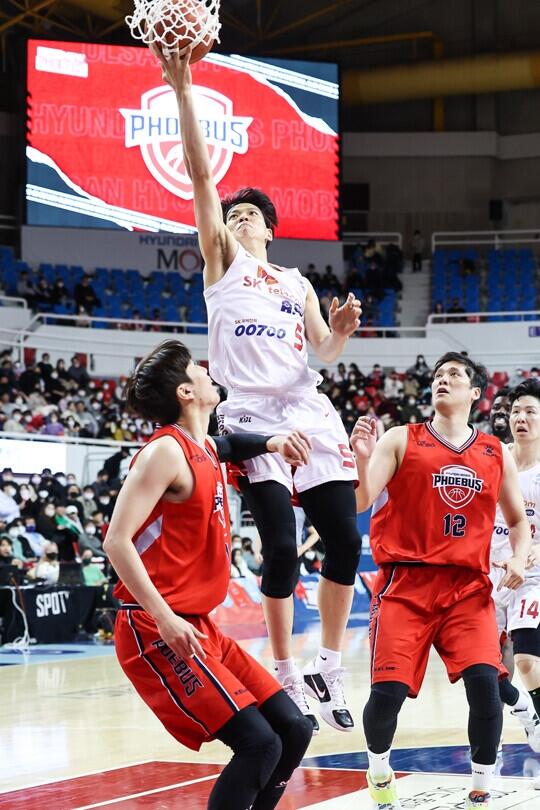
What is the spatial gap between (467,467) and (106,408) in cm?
1654

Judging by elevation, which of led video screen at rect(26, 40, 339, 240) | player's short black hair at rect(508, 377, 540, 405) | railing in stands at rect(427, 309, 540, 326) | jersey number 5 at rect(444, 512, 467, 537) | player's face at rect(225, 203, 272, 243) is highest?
led video screen at rect(26, 40, 339, 240)

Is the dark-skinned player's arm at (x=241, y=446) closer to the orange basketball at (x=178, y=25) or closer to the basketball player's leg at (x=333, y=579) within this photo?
the basketball player's leg at (x=333, y=579)

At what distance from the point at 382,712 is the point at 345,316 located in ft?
5.74

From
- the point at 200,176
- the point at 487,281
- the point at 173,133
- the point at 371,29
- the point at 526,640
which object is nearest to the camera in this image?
the point at 200,176

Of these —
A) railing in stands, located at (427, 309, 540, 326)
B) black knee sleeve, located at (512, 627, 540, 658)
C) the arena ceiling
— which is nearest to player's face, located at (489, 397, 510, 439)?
black knee sleeve, located at (512, 627, 540, 658)

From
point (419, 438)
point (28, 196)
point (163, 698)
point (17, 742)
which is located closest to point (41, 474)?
point (28, 196)

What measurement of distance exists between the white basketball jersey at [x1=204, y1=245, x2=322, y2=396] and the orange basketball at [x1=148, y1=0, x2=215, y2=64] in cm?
113

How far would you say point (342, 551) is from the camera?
5.60 meters

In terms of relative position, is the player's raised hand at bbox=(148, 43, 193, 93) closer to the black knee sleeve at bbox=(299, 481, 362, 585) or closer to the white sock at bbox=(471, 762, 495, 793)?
the black knee sleeve at bbox=(299, 481, 362, 585)

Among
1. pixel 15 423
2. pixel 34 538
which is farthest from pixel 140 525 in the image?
pixel 15 423

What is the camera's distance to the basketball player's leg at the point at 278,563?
5.41m

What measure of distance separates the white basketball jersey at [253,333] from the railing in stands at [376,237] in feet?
80.6

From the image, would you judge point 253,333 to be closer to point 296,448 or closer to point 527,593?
point 296,448

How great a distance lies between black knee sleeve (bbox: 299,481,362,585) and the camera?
554cm
